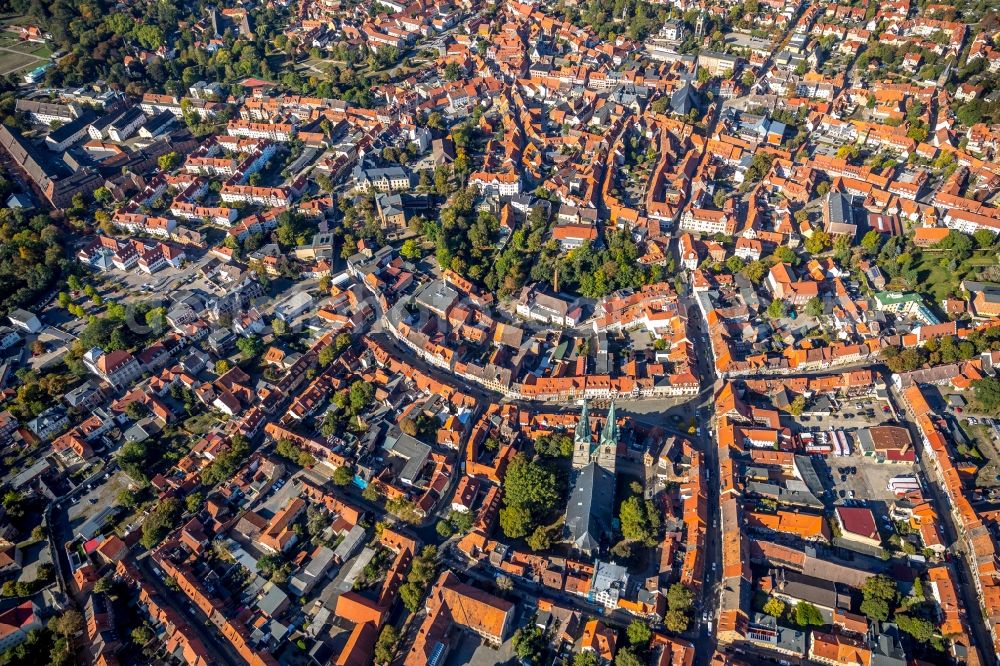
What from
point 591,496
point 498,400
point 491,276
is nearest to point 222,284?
point 491,276

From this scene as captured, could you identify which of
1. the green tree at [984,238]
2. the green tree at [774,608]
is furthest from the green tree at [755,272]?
the green tree at [774,608]

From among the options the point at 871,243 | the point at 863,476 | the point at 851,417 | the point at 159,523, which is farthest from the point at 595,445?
the point at 871,243

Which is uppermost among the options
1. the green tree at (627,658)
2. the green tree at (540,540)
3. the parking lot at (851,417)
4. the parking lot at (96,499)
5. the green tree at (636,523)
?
the parking lot at (851,417)

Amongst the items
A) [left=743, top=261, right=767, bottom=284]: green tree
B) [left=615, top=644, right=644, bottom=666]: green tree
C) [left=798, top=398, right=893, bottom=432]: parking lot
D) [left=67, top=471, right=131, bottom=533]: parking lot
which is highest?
[left=743, top=261, right=767, bottom=284]: green tree

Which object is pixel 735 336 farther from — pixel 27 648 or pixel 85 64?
pixel 85 64

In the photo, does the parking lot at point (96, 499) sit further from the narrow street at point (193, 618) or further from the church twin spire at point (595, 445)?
the church twin spire at point (595, 445)

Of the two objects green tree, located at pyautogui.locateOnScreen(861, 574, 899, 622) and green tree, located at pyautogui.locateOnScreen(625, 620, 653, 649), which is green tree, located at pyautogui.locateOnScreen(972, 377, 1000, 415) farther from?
green tree, located at pyautogui.locateOnScreen(625, 620, 653, 649)

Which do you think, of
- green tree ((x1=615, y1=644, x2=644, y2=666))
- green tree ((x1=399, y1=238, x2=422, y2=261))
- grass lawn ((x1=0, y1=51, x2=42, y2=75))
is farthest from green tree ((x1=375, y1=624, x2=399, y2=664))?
grass lawn ((x1=0, y1=51, x2=42, y2=75))

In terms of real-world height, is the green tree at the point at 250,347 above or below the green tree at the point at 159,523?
above

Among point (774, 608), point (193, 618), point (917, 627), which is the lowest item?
point (193, 618)

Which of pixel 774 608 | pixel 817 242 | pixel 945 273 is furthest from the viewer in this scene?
pixel 817 242

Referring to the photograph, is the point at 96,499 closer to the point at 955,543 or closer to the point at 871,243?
→ the point at 955,543
